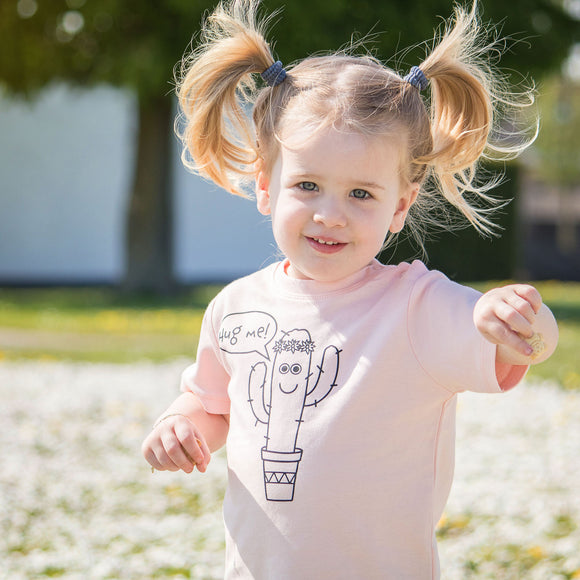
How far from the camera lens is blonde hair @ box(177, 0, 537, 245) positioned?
5.77ft

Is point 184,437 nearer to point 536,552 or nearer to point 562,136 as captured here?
point 536,552

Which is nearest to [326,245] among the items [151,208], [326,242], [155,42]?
[326,242]

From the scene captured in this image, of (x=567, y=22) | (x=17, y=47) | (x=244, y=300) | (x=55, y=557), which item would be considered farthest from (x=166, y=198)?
(x=244, y=300)

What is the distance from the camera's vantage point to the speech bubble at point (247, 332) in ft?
5.95

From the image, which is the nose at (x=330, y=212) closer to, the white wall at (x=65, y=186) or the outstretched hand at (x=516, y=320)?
the outstretched hand at (x=516, y=320)

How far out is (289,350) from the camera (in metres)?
1.77

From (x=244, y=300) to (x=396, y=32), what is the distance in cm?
833

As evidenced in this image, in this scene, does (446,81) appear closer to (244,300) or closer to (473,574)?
(244,300)

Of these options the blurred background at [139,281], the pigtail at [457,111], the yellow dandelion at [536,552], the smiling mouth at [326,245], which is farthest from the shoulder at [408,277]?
the yellow dandelion at [536,552]

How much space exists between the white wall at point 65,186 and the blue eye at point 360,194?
15.6 metres

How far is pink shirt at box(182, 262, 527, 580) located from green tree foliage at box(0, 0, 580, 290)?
7731 millimetres

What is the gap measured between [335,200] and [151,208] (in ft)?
38.1

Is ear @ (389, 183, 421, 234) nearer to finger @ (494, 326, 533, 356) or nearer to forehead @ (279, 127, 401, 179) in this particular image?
forehead @ (279, 127, 401, 179)

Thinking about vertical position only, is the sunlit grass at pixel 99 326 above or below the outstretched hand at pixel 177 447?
below
